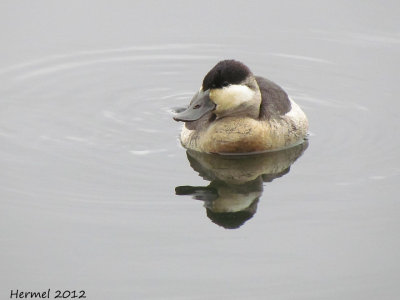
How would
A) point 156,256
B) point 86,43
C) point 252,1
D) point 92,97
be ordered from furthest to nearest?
point 252,1 < point 86,43 < point 92,97 < point 156,256

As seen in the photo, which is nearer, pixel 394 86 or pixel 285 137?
pixel 285 137

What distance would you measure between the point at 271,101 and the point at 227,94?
2.22 ft

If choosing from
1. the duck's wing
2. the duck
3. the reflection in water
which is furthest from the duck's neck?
the reflection in water

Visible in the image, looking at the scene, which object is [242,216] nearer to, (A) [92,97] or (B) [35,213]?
(B) [35,213]

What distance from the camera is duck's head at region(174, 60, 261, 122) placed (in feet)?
35.3

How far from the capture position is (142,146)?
37.1 ft

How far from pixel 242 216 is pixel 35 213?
2103 mm

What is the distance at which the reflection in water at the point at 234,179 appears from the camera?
9.90 m

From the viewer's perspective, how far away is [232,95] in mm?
10875

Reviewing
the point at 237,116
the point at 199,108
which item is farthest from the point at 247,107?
the point at 199,108

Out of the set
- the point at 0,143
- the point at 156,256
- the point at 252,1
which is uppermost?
the point at 252,1

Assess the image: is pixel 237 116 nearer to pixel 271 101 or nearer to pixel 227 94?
pixel 227 94

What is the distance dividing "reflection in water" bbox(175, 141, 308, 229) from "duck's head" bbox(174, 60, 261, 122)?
0.52m

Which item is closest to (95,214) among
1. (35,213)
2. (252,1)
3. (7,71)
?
(35,213)
